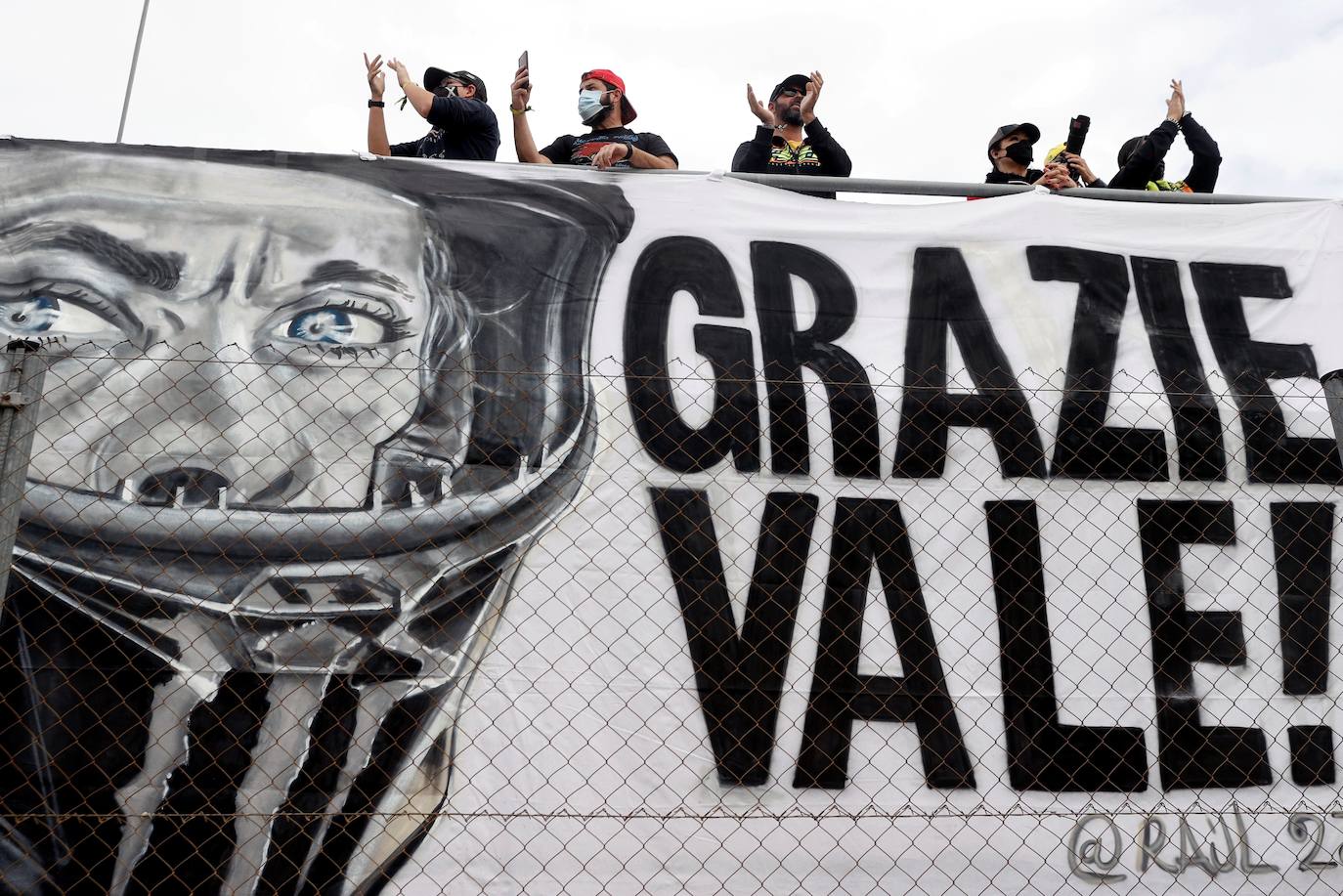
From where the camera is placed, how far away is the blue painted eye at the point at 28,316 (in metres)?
3.56

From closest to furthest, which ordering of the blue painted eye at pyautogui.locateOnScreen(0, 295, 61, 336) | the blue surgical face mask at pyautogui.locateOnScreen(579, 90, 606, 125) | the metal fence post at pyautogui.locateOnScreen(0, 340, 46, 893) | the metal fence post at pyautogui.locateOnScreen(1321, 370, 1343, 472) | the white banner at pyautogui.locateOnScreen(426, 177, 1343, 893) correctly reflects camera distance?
the metal fence post at pyautogui.locateOnScreen(0, 340, 46, 893) < the metal fence post at pyautogui.locateOnScreen(1321, 370, 1343, 472) < the white banner at pyautogui.locateOnScreen(426, 177, 1343, 893) < the blue painted eye at pyautogui.locateOnScreen(0, 295, 61, 336) < the blue surgical face mask at pyautogui.locateOnScreen(579, 90, 606, 125)

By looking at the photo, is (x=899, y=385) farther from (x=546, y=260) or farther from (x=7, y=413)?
(x=7, y=413)

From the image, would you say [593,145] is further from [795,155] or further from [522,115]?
[795,155]

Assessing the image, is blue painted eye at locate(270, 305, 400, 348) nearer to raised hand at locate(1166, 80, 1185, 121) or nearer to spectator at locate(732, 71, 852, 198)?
spectator at locate(732, 71, 852, 198)

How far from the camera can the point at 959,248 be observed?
4.03 meters

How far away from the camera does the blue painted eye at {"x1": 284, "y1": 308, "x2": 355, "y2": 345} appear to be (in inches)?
143

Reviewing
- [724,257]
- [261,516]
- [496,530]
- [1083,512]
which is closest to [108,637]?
[261,516]

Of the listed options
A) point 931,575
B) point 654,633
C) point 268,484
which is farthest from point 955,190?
point 268,484

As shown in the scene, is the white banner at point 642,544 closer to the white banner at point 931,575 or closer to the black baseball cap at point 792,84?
the white banner at point 931,575

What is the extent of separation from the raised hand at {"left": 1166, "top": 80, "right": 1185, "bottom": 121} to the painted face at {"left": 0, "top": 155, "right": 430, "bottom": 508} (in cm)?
304

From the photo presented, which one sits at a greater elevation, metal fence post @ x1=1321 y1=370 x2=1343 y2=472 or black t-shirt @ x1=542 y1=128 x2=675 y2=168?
black t-shirt @ x1=542 y1=128 x2=675 y2=168

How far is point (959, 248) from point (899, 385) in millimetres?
616

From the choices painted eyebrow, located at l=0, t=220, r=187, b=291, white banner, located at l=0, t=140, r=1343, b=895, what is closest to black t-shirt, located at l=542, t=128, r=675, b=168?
white banner, located at l=0, t=140, r=1343, b=895

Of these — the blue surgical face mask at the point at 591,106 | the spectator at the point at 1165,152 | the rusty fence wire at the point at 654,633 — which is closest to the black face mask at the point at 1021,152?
the spectator at the point at 1165,152
